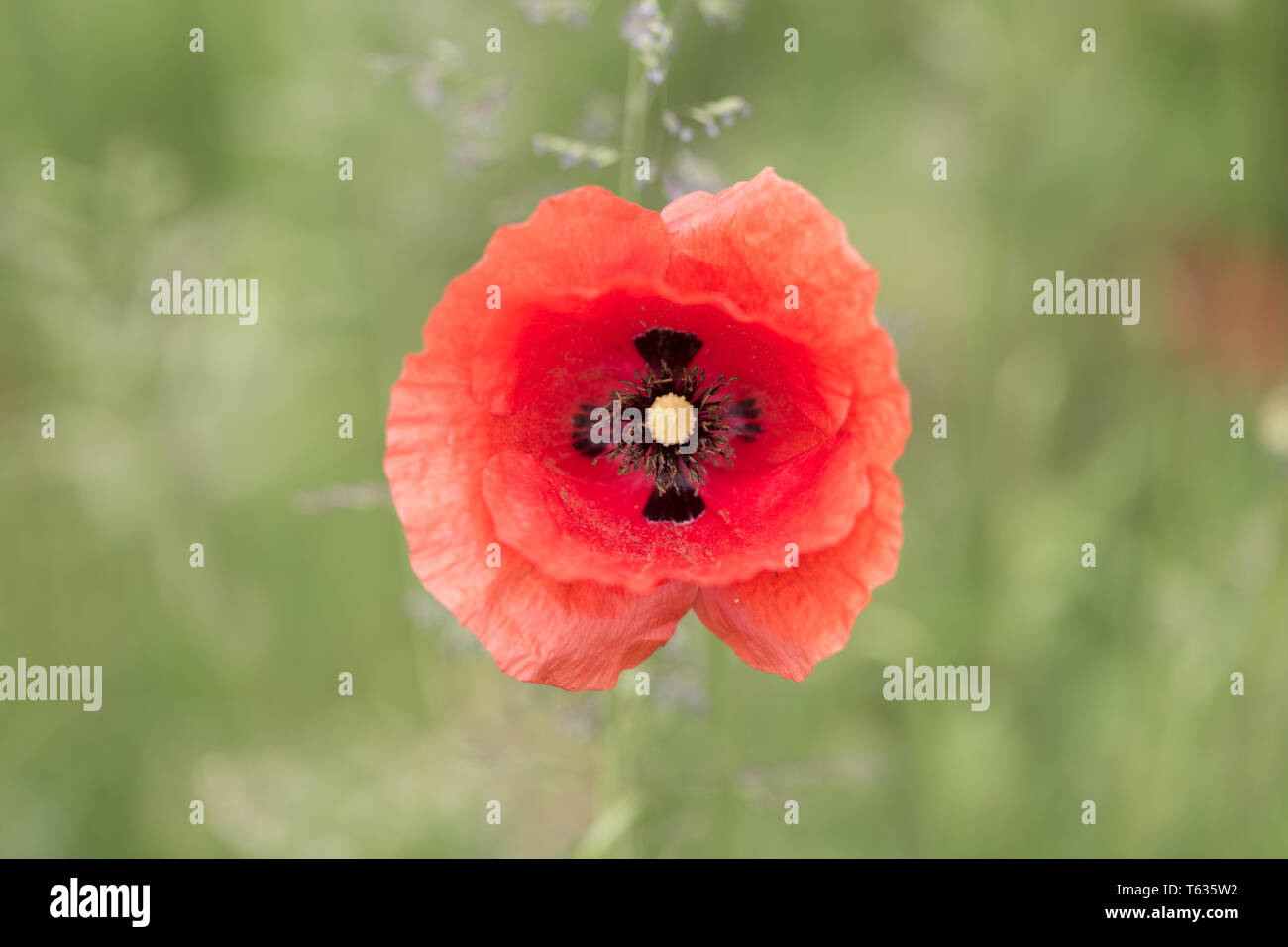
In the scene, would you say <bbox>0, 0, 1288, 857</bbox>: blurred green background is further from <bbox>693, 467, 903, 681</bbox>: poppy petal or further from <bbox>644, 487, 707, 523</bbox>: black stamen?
<bbox>693, 467, 903, 681</bbox>: poppy petal

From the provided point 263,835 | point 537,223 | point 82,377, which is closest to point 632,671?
point 537,223

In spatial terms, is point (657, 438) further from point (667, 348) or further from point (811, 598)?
point (811, 598)

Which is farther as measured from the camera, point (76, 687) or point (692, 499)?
point (76, 687)

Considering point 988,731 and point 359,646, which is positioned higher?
point 359,646

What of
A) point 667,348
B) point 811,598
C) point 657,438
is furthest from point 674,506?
point 811,598

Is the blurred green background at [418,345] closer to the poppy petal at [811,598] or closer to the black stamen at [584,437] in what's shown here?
the black stamen at [584,437]

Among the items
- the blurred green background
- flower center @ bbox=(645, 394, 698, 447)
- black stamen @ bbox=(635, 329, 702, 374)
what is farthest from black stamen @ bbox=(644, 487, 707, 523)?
the blurred green background
